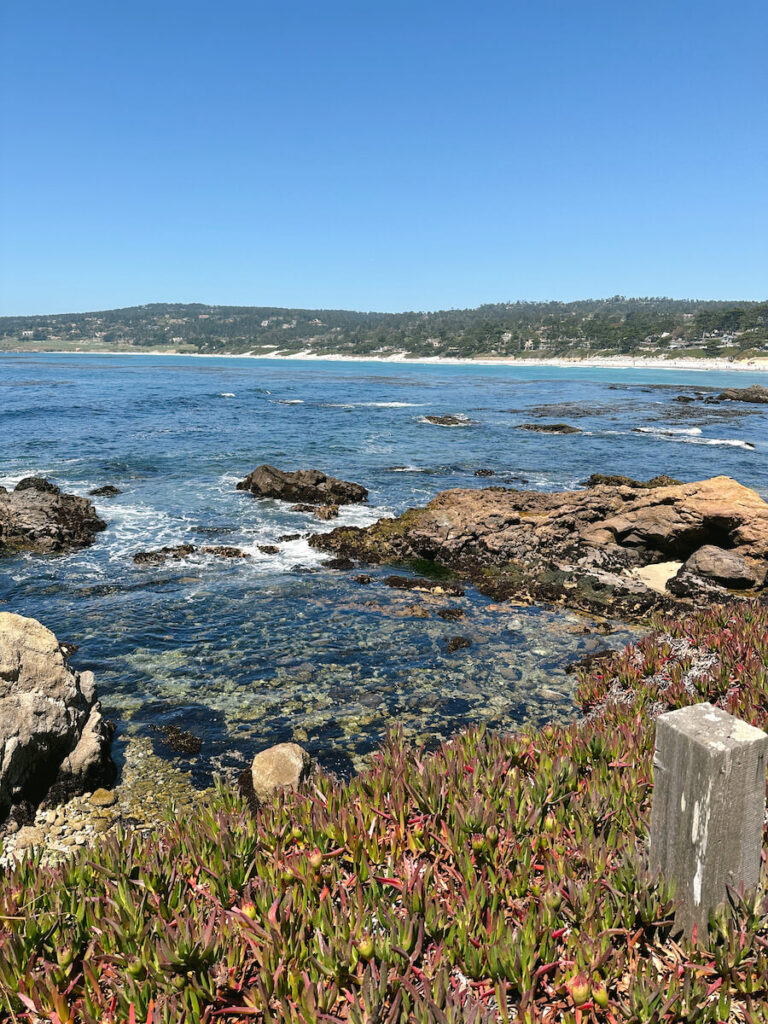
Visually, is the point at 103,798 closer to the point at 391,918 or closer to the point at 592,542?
the point at 391,918

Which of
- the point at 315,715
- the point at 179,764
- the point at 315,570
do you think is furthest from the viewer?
the point at 315,570

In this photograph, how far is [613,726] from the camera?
245 inches

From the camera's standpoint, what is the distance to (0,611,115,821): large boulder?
7.06m

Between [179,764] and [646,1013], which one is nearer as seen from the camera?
[646,1013]

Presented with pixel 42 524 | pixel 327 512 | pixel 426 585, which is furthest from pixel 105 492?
pixel 426 585

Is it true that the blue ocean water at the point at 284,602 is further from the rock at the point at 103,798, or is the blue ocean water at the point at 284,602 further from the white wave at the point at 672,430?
→ the white wave at the point at 672,430

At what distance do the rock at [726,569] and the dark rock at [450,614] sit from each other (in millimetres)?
5921

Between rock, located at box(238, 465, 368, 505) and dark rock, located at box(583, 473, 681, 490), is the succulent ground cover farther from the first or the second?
dark rock, located at box(583, 473, 681, 490)

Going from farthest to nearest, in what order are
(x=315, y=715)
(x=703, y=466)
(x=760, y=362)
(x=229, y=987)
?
1. (x=760, y=362)
2. (x=703, y=466)
3. (x=315, y=715)
4. (x=229, y=987)

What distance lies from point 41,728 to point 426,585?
365 inches

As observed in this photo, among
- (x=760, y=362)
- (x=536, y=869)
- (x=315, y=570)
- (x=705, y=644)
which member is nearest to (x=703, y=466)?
(x=315, y=570)

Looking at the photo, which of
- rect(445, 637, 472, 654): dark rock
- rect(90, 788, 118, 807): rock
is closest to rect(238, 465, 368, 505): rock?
rect(445, 637, 472, 654): dark rock

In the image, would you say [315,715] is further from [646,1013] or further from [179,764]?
[646,1013]

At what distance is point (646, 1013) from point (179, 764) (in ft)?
21.9
